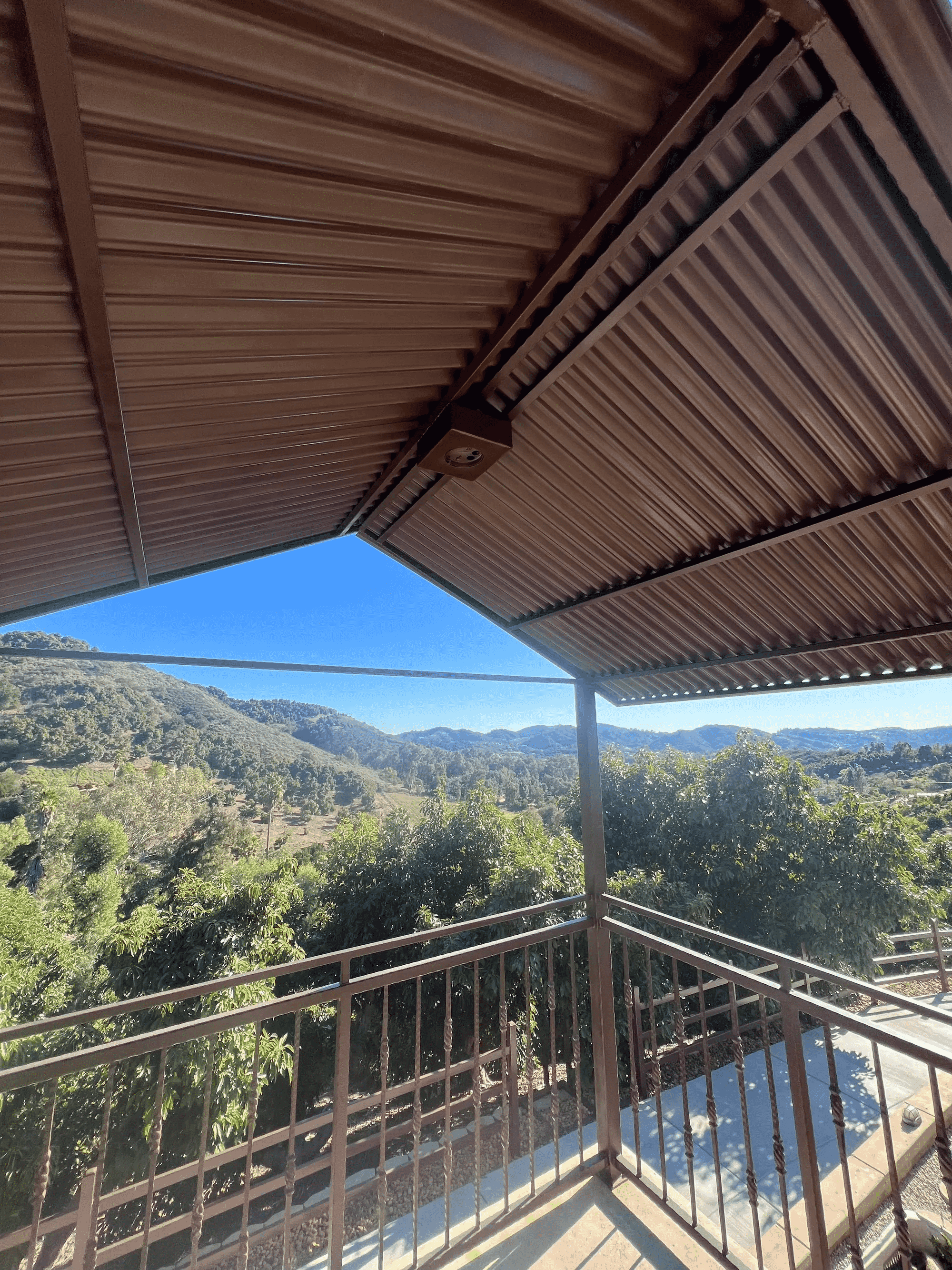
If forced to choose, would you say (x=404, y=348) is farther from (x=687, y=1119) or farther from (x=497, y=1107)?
(x=497, y=1107)

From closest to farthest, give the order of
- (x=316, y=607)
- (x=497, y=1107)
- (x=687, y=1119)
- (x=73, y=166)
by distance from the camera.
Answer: (x=73, y=166), (x=687, y=1119), (x=497, y=1107), (x=316, y=607)

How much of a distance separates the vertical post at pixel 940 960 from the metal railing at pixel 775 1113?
0.73 metres

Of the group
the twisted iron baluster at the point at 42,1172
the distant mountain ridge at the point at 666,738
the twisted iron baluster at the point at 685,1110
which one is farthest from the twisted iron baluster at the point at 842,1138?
the distant mountain ridge at the point at 666,738

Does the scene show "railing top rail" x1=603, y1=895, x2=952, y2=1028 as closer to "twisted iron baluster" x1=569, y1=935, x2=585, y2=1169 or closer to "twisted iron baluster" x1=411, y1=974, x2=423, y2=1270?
"twisted iron baluster" x1=569, y1=935, x2=585, y2=1169

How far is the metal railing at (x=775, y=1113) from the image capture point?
1.78m

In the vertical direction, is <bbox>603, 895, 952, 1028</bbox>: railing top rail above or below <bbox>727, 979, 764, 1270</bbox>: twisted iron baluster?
above

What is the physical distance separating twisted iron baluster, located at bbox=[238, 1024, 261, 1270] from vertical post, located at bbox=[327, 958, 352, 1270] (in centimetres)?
29

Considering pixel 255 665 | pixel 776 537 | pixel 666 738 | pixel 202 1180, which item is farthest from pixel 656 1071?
pixel 666 738

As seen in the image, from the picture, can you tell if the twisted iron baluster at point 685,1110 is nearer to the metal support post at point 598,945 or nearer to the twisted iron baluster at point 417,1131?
the metal support post at point 598,945

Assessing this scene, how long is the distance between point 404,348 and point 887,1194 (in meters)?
6.47

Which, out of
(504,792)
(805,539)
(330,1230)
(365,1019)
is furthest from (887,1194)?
(504,792)

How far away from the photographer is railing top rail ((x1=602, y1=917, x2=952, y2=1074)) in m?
1.58

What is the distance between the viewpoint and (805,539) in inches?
83.5

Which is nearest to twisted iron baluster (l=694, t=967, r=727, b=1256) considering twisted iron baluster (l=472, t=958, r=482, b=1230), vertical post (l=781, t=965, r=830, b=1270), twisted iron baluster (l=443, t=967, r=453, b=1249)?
vertical post (l=781, t=965, r=830, b=1270)
